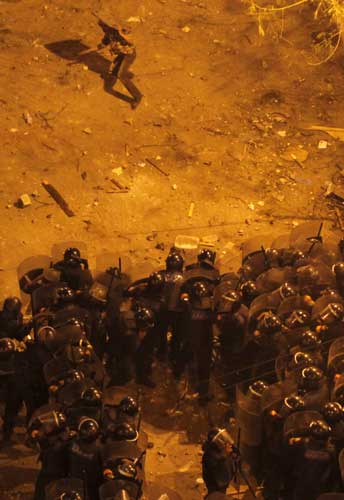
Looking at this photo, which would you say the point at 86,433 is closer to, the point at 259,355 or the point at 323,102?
the point at 259,355

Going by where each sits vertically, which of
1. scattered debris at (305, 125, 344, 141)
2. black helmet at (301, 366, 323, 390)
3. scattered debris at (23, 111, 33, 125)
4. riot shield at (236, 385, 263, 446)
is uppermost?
black helmet at (301, 366, 323, 390)

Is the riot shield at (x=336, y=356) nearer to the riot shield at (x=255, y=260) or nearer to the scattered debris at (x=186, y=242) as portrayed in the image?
the riot shield at (x=255, y=260)

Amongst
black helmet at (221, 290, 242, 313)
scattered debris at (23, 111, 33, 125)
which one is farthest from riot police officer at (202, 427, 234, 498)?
scattered debris at (23, 111, 33, 125)

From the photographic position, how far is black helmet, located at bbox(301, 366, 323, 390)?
881cm

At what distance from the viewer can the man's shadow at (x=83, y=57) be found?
631 inches

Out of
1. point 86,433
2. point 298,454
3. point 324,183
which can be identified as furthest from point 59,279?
point 324,183

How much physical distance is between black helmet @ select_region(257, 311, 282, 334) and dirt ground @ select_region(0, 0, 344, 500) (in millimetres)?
1540

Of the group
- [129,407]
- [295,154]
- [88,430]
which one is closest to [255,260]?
[129,407]

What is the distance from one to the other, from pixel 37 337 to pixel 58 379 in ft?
2.10

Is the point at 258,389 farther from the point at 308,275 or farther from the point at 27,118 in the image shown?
the point at 27,118

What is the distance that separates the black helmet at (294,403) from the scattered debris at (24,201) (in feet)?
20.1

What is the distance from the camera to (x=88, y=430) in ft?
27.1

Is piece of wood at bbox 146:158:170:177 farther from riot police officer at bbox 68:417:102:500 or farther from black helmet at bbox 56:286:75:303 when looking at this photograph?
riot police officer at bbox 68:417:102:500

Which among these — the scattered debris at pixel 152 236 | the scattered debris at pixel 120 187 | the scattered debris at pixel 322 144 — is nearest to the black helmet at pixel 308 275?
the scattered debris at pixel 152 236
